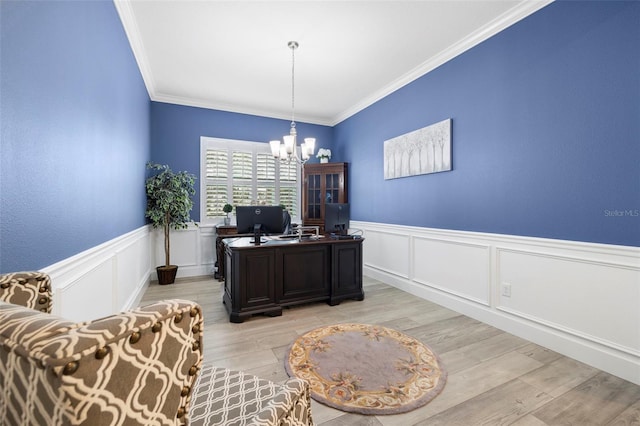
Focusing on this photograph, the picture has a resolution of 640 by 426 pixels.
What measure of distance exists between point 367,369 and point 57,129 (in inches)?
96.9

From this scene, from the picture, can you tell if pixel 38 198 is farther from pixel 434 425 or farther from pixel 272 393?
pixel 434 425

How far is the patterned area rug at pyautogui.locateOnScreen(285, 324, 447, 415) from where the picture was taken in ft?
5.86

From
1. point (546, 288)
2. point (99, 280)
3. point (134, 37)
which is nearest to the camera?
point (99, 280)

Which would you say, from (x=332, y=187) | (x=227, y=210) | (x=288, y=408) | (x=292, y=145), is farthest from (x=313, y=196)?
(x=288, y=408)

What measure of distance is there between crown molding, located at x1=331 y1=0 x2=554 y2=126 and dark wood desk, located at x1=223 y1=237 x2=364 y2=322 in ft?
8.08

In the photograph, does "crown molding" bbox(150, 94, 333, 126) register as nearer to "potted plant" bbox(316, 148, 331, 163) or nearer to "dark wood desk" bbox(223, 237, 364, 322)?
"potted plant" bbox(316, 148, 331, 163)

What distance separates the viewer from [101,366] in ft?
1.34

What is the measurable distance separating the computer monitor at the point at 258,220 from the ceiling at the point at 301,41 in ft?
6.35

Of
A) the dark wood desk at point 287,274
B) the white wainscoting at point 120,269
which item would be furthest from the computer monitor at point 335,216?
the white wainscoting at point 120,269

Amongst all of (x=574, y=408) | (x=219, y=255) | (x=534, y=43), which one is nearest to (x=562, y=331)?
(x=574, y=408)

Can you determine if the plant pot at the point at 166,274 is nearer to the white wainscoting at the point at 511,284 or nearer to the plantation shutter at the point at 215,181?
the white wainscoting at the point at 511,284

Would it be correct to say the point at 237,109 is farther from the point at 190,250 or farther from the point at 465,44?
the point at 465,44

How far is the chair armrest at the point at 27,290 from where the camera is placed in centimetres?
74

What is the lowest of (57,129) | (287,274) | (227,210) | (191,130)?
(287,274)
